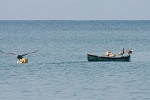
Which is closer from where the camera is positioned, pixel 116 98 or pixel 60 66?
pixel 116 98

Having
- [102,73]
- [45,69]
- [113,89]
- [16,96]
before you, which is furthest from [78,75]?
[16,96]

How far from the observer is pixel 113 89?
5162 cm

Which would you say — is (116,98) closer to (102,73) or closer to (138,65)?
(102,73)

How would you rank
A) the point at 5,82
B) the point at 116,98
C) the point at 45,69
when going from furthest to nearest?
the point at 45,69
the point at 5,82
the point at 116,98

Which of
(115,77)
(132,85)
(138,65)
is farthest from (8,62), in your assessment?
(132,85)

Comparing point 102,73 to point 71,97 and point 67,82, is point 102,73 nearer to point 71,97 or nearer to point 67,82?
point 67,82

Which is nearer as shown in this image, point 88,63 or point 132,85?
point 132,85

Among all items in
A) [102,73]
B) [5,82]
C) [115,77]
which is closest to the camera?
[5,82]

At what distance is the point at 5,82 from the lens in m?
56.3

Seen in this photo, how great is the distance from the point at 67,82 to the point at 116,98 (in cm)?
995

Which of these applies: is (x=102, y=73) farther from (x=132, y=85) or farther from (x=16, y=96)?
(x=16, y=96)

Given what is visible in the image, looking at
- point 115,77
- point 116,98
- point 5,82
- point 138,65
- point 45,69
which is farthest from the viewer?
point 138,65

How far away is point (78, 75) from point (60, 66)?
1002 cm

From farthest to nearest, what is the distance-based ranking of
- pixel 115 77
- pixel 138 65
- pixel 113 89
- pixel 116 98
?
1. pixel 138 65
2. pixel 115 77
3. pixel 113 89
4. pixel 116 98
